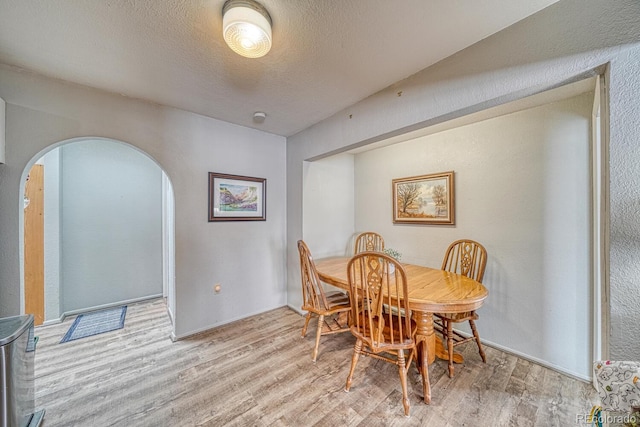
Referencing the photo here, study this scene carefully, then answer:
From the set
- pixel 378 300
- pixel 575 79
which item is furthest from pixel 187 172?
pixel 575 79

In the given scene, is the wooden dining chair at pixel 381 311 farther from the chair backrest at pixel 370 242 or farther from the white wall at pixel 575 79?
the chair backrest at pixel 370 242

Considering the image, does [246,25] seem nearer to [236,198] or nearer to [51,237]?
[236,198]

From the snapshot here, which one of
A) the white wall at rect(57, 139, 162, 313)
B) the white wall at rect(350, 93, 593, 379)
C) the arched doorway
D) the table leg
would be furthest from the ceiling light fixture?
the white wall at rect(57, 139, 162, 313)

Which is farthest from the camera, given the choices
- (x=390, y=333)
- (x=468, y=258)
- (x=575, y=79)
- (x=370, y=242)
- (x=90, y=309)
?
(x=370, y=242)

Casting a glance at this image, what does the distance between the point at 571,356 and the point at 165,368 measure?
11.2 feet

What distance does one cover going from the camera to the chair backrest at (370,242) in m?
3.24

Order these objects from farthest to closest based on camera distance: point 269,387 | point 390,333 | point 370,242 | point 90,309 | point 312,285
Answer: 1. point 370,242
2. point 90,309
3. point 312,285
4. point 269,387
5. point 390,333

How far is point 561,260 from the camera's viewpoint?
194cm

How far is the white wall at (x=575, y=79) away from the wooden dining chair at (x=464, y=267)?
103 centimetres

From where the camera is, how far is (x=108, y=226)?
3328 millimetres

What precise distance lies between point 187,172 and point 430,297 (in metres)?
2.63

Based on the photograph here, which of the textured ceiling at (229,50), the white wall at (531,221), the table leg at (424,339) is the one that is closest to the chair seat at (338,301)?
the table leg at (424,339)

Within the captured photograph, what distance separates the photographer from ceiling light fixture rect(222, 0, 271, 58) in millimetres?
1166

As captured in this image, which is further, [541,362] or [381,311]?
[541,362]
